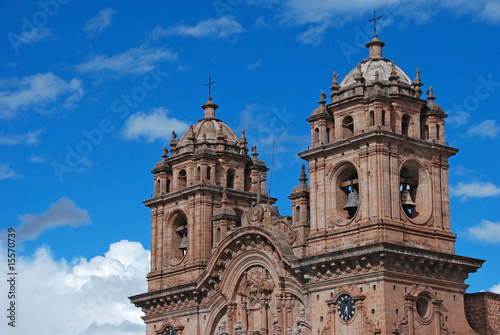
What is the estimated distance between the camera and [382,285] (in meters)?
46.8

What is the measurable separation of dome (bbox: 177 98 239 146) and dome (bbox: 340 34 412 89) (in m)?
10.6

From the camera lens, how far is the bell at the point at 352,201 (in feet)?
165

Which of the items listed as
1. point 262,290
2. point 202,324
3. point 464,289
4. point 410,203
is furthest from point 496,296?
point 202,324

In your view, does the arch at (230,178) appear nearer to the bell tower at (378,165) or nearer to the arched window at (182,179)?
the arched window at (182,179)

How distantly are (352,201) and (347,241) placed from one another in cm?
218

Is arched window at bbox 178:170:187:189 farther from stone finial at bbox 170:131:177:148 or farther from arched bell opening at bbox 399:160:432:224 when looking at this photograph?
arched bell opening at bbox 399:160:432:224

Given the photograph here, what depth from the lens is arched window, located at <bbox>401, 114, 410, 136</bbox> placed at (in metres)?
51.2

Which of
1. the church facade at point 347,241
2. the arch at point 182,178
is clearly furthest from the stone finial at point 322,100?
the arch at point 182,178

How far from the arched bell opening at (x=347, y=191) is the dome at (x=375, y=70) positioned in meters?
4.22

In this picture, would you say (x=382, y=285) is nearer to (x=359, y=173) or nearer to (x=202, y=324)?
(x=359, y=173)

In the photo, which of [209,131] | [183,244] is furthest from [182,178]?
[183,244]

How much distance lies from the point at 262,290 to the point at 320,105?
927cm

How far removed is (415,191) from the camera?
51031 millimetres

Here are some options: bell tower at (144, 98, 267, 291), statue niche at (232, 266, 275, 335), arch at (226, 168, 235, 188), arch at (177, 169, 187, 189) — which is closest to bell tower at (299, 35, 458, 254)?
statue niche at (232, 266, 275, 335)
